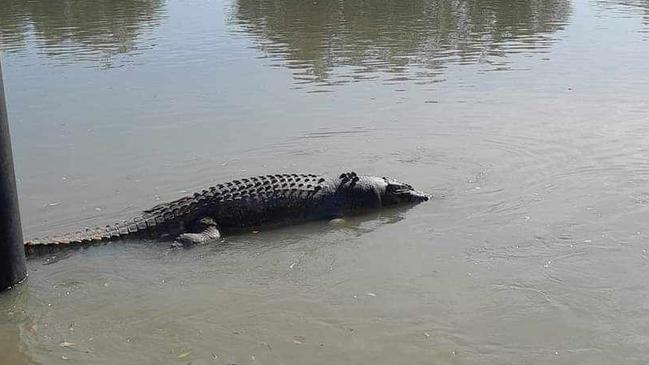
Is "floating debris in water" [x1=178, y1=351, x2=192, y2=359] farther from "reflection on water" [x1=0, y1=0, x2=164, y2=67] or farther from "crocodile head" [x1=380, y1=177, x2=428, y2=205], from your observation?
"reflection on water" [x1=0, y1=0, x2=164, y2=67]

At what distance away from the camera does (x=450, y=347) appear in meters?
5.36

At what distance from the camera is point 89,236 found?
734 cm

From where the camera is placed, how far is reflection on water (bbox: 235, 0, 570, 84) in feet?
53.1

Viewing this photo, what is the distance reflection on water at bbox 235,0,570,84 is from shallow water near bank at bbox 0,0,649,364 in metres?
0.17

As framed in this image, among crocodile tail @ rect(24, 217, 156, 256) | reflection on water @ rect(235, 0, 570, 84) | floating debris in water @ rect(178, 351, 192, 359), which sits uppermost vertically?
reflection on water @ rect(235, 0, 570, 84)

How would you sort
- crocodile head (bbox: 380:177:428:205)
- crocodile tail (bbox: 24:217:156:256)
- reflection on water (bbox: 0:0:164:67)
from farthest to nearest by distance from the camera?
reflection on water (bbox: 0:0:164:67), crocodile head (bbox: 380:177:428:205), crocodile tail (bbox: 24:217:156:256)

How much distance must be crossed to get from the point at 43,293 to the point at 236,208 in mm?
2220

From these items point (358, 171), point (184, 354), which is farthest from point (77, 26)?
point (184, 354)

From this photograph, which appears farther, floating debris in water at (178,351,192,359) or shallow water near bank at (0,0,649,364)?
shallow water near bank at (0,0,649,364)

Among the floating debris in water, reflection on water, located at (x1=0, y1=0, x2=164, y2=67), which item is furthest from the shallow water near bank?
reflection on water, located at (x1=0, y1=0, x2=164, y2=67)

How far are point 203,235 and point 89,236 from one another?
3.66 feet

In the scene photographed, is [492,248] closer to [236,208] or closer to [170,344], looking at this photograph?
[236,208]

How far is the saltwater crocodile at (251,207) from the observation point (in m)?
7.48

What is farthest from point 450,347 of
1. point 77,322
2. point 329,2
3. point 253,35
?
point 329,2
